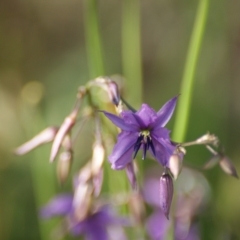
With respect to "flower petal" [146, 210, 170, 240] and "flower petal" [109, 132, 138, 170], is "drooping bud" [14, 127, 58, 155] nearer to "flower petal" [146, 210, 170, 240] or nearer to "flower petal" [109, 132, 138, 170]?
"flower petal" [109, 132, 138, 170]

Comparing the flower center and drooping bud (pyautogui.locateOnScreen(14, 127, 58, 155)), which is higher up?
the flower center

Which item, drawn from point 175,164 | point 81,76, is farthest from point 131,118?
point 81,76

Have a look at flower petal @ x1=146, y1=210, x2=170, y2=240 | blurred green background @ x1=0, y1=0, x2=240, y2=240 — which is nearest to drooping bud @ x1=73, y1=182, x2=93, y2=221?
flower petal @ x1=146, y1=210, x2=170, y2=240

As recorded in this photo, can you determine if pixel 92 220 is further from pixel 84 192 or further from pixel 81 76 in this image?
pixel 81 76

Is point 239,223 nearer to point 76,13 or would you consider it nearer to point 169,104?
point 169,104

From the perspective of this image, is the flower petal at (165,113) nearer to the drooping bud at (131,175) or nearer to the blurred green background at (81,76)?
the drooping bud at (131,175)
